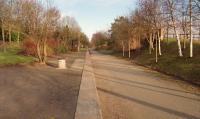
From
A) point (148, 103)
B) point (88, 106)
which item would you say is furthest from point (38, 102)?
point (148, 103)

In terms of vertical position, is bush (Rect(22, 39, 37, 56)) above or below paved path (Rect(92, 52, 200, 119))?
above

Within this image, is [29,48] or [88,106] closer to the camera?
[88,106]

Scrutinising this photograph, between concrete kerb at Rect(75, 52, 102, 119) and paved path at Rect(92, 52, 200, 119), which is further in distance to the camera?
paved path at Rect(92, 52, 200, 119)

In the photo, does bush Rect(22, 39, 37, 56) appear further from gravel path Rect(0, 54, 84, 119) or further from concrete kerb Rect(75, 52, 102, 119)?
concrete kerb Rect(75, 52, 102, 119)

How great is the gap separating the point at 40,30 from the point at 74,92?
55.8 feet

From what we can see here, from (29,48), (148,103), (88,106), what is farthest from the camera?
(29,48)

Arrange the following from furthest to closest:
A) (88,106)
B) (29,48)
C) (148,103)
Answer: (29,48), (148,103), (88,106)

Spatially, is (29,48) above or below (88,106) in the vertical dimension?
above

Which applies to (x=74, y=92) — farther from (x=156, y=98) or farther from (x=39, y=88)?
(x=156, y=98)

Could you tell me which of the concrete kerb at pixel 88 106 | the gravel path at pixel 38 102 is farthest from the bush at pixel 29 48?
the concrete kerb at pixel 88 106

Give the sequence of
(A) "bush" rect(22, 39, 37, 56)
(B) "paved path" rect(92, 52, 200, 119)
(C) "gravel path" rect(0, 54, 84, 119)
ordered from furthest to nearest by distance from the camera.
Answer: (A) "bush" rect(22, 39, 37, 56)
(B) "paved path" rect(92, 52, 200, 119)
(C) "gravel path" rect(0, 54, 84, 119)

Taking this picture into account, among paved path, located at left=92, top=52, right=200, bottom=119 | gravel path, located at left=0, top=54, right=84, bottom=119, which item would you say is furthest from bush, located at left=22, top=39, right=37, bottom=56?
paved path, located at left=92, top=52, right=200, bottom=119

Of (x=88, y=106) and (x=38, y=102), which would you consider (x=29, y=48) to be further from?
(x=88, y=106)

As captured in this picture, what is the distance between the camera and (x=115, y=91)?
42.1 ft
